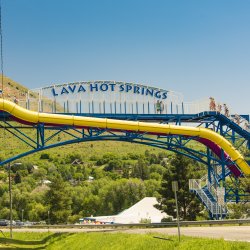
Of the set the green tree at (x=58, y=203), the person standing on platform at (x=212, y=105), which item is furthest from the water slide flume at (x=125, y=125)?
the green tree at (x=58, y=203)

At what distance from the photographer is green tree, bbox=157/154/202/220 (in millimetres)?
61656

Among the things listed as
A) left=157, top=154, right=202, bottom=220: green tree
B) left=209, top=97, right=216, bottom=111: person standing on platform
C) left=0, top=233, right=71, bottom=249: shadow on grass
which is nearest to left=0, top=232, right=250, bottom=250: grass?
left=0, top=233, right=71, bottom=249: shadow on grass

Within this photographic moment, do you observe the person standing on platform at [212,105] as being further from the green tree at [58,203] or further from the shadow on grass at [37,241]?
the green tree at [58,203]

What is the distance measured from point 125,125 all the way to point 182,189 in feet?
67.9

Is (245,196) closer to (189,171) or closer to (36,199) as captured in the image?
(189,171)

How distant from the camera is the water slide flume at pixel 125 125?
137 feet

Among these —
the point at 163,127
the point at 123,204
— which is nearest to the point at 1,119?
the point at 163,127

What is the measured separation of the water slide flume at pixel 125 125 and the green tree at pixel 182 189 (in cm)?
1344

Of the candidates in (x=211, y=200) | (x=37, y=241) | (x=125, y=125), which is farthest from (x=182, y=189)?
(x=37, y=241)

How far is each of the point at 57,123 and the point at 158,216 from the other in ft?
139

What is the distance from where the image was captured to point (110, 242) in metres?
30.8

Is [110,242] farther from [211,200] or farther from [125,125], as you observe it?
[211,200]

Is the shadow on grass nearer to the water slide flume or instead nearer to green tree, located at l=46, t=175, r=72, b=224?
the water slide flume

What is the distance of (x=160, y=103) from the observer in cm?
4878
